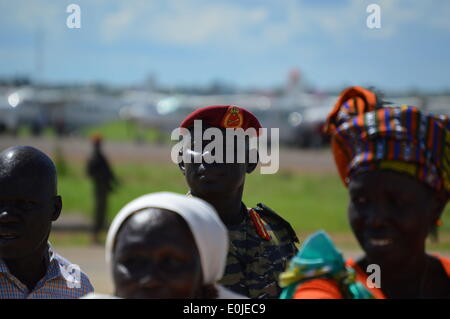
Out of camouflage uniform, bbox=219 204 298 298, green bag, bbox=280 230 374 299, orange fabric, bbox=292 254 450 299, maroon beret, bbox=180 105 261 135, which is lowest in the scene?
camouflage uniform, bbox=219 204 298 298

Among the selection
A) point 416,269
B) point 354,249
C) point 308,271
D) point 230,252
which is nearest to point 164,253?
point 308,271

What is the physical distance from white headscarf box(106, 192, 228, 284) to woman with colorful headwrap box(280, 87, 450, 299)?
0.25 m

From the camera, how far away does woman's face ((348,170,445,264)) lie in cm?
238

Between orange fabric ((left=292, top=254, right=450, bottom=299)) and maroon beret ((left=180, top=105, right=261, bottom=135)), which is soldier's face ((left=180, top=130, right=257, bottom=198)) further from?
orange fabric ((left=292, top=254, right=450, bottom=299))

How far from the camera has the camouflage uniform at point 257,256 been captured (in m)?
3.78

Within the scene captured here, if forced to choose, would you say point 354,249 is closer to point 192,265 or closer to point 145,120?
point 192,265

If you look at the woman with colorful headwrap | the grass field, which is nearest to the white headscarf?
the woman with colorful headwrap

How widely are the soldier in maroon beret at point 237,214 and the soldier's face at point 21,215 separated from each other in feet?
2.78

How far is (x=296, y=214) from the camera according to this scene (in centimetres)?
1822

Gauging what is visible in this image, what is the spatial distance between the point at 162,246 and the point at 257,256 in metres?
1.87

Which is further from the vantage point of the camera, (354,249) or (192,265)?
(354,249)

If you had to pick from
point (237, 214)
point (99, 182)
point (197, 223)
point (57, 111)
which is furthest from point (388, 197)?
point (57, 111)

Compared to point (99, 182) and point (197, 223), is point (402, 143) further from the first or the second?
point (99, 182)
